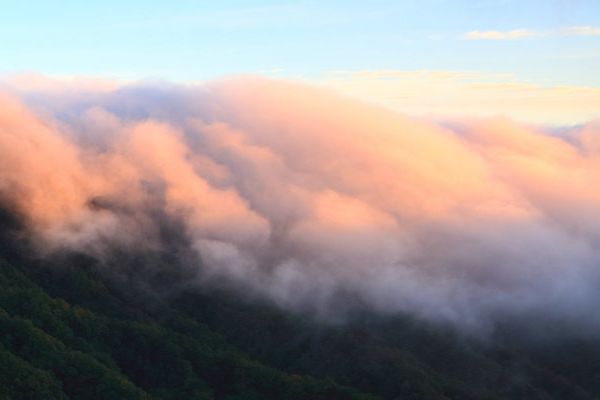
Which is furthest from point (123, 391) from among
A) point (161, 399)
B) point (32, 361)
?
point (32, 361)

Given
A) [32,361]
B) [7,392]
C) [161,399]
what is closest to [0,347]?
[32,361]

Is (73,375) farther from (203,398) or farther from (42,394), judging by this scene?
(203,398)

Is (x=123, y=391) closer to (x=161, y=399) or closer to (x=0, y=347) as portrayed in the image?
(x=161, y=399)

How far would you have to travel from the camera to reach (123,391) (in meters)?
188

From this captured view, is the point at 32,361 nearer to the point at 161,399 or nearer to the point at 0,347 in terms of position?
the point at 0,347

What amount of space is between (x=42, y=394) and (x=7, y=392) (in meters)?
7.94

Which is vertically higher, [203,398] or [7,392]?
[203,398]

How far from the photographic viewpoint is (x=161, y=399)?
19875 centimetres

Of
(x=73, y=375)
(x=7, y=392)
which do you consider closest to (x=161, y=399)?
(x=73, y=375)

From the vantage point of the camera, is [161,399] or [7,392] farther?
[161,399]

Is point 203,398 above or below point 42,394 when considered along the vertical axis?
above

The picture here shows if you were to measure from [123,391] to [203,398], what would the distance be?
22099 millimetres

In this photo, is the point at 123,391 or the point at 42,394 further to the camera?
the point at 123,391

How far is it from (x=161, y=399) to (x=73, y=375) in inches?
918
